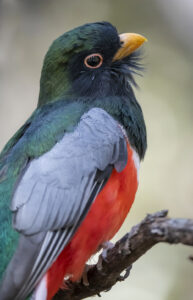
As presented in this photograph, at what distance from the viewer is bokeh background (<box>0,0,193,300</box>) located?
907cm

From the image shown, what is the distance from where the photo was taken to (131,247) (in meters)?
4.88

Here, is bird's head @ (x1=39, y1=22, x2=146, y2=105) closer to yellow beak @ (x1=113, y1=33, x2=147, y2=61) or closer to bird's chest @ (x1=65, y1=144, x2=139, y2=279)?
yellow beak @ (x1=113, y1=33, x2=147, y2=61)

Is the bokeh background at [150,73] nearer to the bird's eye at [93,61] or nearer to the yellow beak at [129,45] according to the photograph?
the yellow beak at [129,45]

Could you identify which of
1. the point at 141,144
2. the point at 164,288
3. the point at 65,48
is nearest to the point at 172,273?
the point at 164,288

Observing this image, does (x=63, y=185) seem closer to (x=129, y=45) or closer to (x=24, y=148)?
(x=24, y=148)

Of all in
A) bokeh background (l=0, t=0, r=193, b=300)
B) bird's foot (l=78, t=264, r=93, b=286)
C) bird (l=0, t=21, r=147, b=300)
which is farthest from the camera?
bokeh background (l=0, t=0, r=193, b=300)

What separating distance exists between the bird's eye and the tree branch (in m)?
1.87

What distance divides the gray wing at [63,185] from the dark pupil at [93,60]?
2.35ft

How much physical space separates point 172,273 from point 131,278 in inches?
20.5

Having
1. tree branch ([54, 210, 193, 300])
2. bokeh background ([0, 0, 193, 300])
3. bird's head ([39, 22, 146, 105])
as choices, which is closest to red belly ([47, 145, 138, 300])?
tree branch ([54, 210, 193, 300])

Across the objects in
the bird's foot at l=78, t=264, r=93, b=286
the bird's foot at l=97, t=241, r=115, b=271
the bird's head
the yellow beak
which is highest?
the yellow beak

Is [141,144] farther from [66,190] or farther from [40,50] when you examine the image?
[40,50]

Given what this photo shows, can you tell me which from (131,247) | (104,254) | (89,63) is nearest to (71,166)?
(104,254)

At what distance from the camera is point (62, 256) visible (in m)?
5.38
